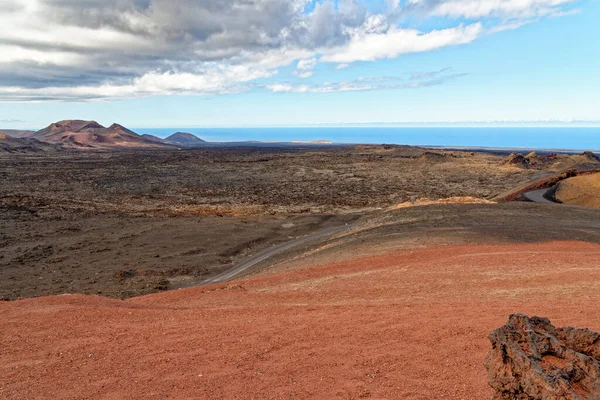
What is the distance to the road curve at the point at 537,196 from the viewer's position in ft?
112

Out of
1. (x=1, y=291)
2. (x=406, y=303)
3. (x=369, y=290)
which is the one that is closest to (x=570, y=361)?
(x=406, y=303)

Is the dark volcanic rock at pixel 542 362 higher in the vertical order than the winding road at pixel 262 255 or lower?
higher

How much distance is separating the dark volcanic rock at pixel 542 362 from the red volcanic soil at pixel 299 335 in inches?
47.1

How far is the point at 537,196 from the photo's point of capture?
35750mm

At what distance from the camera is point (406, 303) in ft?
35.8

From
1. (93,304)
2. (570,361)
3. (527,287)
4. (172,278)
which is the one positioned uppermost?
(570,361)

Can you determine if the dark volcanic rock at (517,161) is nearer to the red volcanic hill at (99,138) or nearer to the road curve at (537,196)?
the road curve at (537,196)

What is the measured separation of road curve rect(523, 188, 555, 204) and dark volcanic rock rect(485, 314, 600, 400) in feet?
103

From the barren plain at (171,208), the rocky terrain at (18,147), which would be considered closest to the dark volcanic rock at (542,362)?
the barren plain at (171,208)

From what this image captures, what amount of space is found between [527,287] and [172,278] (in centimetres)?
1633

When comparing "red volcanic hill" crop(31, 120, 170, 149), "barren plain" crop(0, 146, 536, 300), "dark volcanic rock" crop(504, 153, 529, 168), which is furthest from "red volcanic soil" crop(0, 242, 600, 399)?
"red volcanic hill" crop(31, 120, 170, 149)

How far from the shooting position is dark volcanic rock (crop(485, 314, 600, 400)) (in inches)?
189

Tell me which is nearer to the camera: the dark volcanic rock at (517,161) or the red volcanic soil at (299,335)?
the red volcanic soil at (299,335)

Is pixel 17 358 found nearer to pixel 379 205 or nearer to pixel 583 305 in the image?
pixel 583 305
